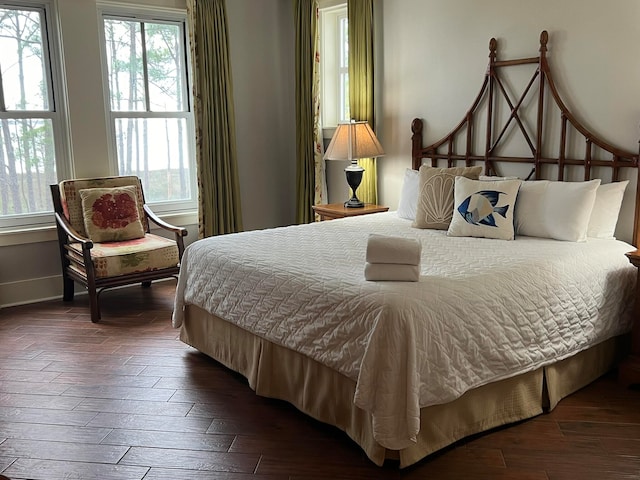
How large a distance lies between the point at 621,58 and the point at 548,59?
437 millimetres

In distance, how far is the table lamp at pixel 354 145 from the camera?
4.59 metres

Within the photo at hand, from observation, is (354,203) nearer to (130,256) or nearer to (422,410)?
(130,256)

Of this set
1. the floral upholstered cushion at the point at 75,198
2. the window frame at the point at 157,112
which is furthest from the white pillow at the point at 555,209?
the floral upholstered cushion at the point at 75,198

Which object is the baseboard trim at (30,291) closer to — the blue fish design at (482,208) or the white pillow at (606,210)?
the blue fish design at (482,208)

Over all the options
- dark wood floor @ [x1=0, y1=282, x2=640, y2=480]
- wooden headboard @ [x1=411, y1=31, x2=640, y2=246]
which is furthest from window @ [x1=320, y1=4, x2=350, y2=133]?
dark wood floor @ [x1=0, y1=282, x2=640, y2=480]

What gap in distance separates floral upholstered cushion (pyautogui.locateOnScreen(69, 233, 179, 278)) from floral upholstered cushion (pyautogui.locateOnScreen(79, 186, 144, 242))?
0.08 meters

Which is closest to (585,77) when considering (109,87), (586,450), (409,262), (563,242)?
(563,242)

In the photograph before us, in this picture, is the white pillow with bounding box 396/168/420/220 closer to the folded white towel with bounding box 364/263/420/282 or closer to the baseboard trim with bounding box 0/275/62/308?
the folded white towel with bounding box 364/263/420/282

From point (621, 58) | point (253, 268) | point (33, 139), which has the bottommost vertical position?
point (253, 268)

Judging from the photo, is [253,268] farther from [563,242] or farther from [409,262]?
[563,242]

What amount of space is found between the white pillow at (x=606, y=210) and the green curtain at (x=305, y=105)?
260 centimetres

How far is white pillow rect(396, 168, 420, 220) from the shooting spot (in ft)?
13.5

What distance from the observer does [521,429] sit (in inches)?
104

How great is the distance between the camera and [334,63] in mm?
5328
